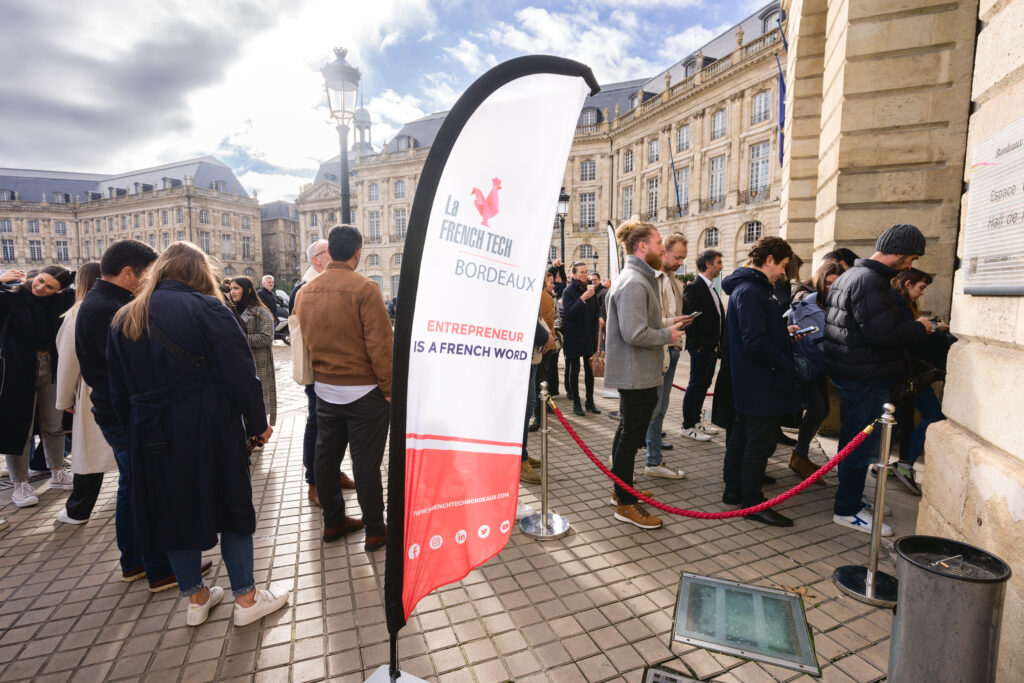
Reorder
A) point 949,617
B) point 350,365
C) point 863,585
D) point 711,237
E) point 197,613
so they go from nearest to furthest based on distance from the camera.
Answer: point 949,617
point 197,613
point 863,585
point 350,365
point 711,237

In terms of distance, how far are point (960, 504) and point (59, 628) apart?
4696mm

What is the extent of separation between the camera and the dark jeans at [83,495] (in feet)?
12.7

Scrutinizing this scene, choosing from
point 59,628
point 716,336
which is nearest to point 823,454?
point 716,336

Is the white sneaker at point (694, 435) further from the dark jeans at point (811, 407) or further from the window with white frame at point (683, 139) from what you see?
the window with white frame at point (683, 139)

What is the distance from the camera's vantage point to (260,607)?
2.81 m

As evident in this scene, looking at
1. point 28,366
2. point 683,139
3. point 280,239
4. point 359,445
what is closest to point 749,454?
point 359,445

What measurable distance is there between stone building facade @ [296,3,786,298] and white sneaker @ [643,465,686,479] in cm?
1631

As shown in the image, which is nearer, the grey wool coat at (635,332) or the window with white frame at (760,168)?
the grey wool coat at (635,332)

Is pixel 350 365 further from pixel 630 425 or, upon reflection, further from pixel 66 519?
pixel 66 519

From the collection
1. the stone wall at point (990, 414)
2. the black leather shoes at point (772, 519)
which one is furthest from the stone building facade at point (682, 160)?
the stone wall at point (990, 414)

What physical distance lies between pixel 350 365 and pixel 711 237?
33.5 metres

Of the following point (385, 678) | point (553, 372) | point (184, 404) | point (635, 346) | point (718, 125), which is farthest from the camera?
point (718, 125)

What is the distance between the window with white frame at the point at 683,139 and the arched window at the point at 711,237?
5992 mm

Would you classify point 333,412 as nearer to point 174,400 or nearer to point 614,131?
point 174,400
